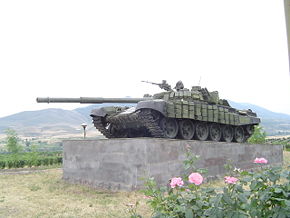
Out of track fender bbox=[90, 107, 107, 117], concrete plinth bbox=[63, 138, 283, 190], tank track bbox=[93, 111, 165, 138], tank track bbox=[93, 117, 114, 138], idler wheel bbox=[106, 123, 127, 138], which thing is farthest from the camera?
idler wheel bbox=[106, 123, 127, 138]

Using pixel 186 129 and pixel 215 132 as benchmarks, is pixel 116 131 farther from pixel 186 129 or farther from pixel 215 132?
pixel 215 132

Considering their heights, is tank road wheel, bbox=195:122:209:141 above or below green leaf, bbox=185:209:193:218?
below

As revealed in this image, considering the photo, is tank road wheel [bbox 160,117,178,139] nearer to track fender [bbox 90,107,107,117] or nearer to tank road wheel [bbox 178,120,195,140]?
tank road wheel [bbox 178,120,195,140]

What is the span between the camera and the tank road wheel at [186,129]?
13.6m

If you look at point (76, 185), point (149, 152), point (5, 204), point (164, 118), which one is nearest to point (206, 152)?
point (164, 118)

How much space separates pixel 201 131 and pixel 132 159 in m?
5.01

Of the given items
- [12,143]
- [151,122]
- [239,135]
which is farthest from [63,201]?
[12,143]

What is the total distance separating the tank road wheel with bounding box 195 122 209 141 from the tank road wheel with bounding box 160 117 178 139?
140 cm

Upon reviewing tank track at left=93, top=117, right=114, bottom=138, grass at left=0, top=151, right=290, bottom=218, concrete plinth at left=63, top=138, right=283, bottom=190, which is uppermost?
tank track at left=93, top=117, right=114, bottom=138

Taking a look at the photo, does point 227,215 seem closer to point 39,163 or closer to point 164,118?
point 164,118

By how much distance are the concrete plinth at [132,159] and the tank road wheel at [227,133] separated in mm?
1516

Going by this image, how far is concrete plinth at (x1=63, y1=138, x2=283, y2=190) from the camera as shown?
1054 centimetres

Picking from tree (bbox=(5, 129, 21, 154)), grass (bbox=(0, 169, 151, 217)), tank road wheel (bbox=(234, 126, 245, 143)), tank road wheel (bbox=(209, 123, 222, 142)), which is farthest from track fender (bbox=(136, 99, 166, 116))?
tree (bbox=(5, 129, 21, 154))

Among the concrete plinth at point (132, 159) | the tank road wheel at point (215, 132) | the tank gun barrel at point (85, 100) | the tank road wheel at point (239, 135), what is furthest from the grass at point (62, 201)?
the tank road wheel at point (239, 135)
